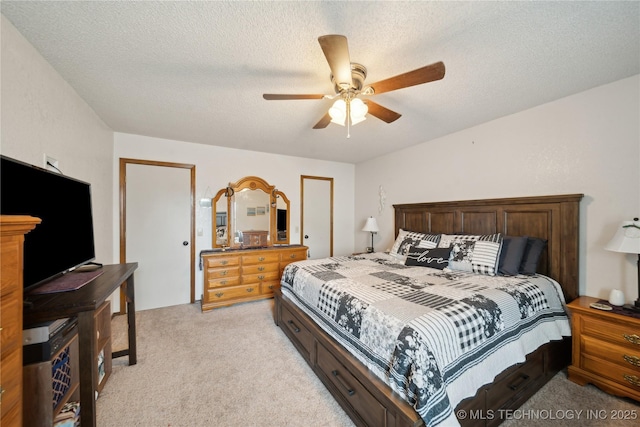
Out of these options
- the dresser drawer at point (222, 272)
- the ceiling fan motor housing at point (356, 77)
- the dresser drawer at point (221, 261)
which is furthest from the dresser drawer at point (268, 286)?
the ceiling fan motor housing at point (356, 77)

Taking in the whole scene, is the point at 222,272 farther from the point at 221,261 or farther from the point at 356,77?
the point at 356,77

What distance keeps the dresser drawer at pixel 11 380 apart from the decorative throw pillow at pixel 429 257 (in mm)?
2937

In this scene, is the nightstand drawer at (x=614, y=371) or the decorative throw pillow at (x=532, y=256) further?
the decorative throw pillow at (x=532, y=256)

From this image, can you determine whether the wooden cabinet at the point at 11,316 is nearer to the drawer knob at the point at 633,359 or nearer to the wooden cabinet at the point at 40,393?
the wooden cabinet at the point at 40,393

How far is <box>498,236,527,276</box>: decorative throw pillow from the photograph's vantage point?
90.4 inches

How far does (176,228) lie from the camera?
358 centimetres

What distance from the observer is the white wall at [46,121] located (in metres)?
1.40

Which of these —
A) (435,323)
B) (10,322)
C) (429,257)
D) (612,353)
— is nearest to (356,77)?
(435,323)

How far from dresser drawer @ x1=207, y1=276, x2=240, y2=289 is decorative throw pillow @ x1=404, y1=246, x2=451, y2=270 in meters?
2.40

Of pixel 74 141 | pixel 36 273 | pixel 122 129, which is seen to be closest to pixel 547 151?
pixel 36 273

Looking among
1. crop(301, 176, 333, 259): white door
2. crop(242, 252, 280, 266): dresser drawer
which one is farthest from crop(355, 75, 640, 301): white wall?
crop(242, 252, 280, 266): dresser drawer

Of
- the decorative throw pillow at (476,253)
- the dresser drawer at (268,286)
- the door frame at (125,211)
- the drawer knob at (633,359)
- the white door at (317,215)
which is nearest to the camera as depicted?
the drawer knob at (633,359)

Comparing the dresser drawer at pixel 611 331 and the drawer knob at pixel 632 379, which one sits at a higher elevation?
the dresser drawer at pixel 611 331

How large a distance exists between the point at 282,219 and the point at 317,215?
0.79 meters
